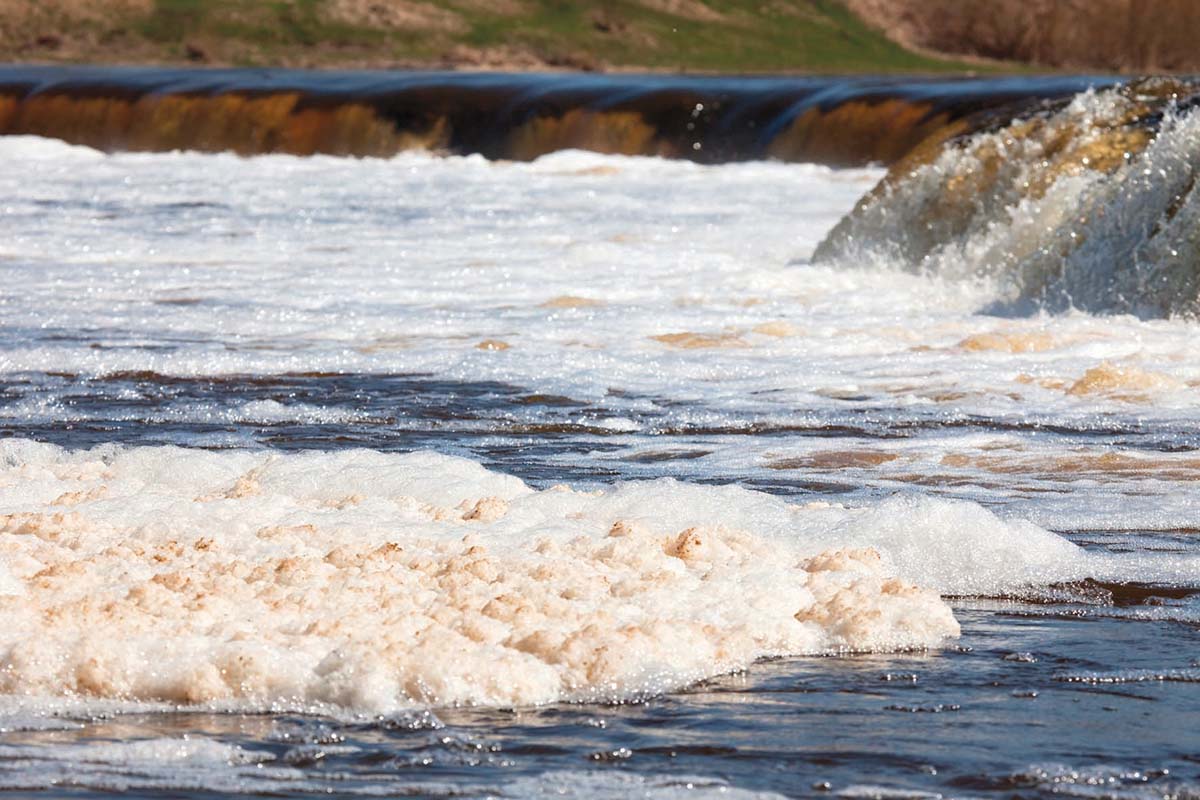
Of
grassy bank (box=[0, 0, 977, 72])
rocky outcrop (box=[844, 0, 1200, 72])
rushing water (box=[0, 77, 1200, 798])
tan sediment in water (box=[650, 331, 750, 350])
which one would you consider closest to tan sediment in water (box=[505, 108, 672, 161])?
rushing water (box=[0, 77, 1200, 798])

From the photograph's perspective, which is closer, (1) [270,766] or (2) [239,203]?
(1) [270,766]

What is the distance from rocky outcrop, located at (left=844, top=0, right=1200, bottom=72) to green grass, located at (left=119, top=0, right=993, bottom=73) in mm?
4112

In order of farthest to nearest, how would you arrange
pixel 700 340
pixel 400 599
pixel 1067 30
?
pixel 1067 30 < pixel 700 340 < pixel 400 599

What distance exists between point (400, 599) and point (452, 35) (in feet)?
218

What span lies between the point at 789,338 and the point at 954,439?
9.50ft

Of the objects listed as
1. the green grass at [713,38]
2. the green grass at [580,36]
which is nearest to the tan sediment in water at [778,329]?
the green grass at [580,36]

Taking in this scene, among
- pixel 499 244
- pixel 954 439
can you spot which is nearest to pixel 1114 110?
pixel 499 244

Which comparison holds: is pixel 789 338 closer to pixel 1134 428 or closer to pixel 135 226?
pixel 1134 428

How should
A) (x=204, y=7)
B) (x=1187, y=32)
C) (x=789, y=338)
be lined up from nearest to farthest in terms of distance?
(x=789, y=338), (x=204, y=7), (x=1187, y=32)

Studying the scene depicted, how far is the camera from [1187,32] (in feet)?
269

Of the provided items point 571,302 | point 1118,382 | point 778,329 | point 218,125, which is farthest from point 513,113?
point 1118,382

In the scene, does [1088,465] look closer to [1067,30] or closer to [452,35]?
[452,35]

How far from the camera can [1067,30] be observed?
8156 centimetres

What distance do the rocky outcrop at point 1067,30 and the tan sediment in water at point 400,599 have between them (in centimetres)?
7799
